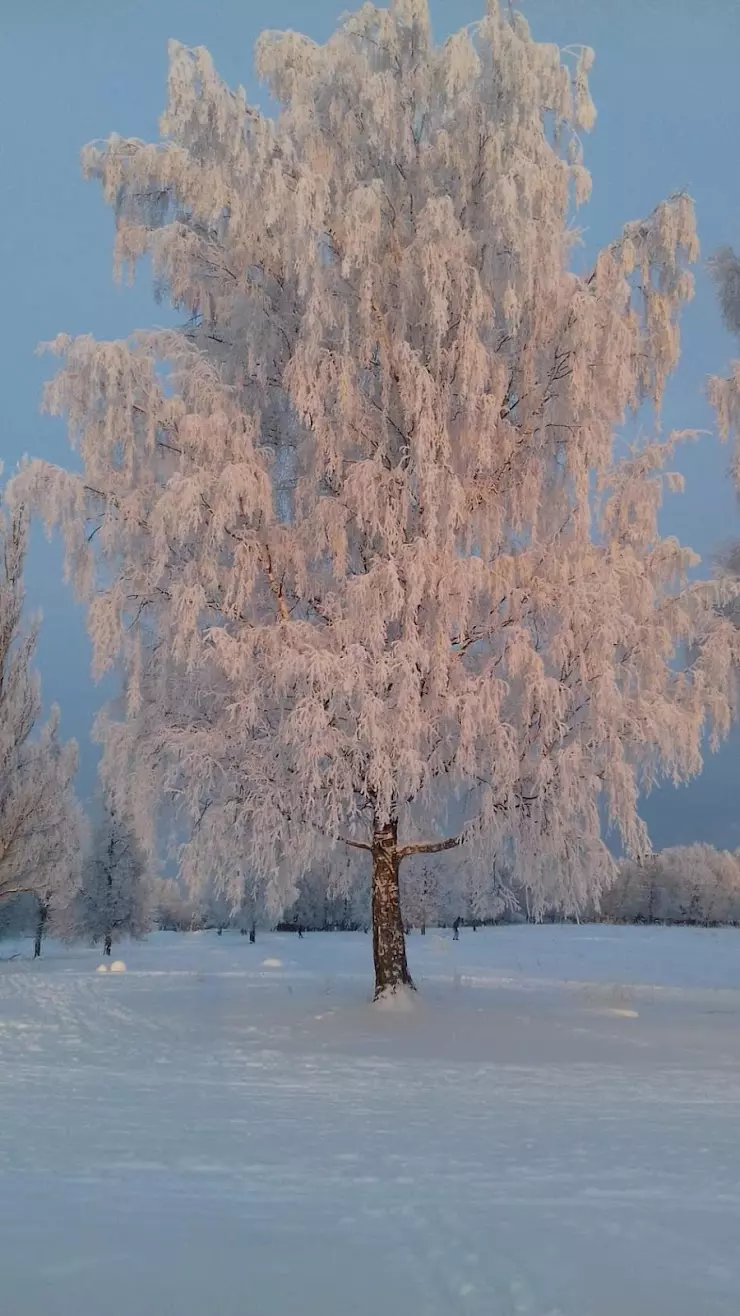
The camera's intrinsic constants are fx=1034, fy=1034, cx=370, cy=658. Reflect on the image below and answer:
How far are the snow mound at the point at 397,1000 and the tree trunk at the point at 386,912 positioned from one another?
0.05 metres

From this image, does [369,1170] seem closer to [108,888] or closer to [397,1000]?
[397,1000]

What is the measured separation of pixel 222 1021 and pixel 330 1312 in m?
8.71

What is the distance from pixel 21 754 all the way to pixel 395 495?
914cm

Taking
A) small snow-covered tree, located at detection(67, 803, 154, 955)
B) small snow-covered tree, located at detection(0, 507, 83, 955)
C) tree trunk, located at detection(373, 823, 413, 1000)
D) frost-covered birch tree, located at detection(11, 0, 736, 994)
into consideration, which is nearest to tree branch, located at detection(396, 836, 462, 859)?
frost-covered birch tree, located at detection(11, 0, 736, 994)

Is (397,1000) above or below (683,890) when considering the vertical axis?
below

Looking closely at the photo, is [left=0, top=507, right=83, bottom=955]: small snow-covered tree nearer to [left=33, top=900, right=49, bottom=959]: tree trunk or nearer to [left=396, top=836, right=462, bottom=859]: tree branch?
[left=396, top=836, right=462, bottom=859]: tree branch

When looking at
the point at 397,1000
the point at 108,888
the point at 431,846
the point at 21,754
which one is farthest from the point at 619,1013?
the point at 108,888

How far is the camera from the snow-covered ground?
3.31 m

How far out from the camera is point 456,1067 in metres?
8.49

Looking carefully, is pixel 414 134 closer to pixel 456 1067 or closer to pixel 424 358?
pixel 424 358

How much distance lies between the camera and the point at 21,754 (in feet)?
56.6

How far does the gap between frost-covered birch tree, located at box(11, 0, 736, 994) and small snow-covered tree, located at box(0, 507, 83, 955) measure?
12.2 ft

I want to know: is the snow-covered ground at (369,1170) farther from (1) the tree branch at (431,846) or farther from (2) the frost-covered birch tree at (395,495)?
(2) the frost-covered birch tree at (395,495)

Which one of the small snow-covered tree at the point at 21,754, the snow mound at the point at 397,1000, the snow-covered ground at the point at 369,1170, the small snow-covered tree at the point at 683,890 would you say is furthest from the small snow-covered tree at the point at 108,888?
the small snow-covered tree at the point at 683,890
